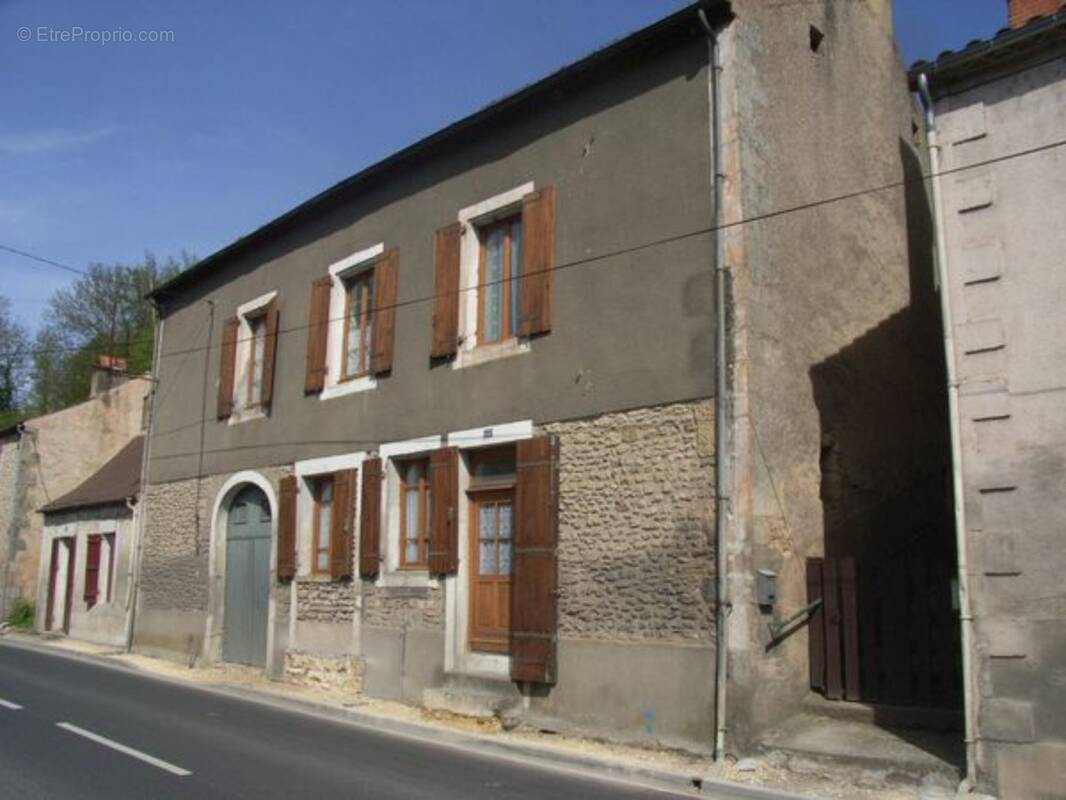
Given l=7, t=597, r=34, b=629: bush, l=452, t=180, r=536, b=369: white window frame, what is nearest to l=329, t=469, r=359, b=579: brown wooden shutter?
l=452, t=180, r=536, b=369: white window frame

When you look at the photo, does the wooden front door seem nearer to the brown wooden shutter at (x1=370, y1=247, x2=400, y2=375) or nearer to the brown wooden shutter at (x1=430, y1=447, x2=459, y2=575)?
the brown wooden shutter at (x1=430, y1=447, x2=459, y2=575)

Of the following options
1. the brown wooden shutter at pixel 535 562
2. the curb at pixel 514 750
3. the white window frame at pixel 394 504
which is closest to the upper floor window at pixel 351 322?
the white window frame at pixel 394 504

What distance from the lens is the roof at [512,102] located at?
993cm

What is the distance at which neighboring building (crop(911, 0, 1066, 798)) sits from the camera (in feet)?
22.3

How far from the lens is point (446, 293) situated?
12.5m

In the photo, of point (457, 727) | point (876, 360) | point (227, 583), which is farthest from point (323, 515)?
point (876, 360)

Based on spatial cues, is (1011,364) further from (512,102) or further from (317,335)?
(317,335)

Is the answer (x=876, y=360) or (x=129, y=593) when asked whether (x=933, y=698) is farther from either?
(x=129, y=593)

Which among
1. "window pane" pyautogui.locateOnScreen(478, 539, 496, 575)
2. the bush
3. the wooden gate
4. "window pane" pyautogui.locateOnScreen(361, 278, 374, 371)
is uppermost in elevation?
"window pane" pyautogui.locateOnScreen(361, 278, 374, 371)

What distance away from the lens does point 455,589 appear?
11.7 metres

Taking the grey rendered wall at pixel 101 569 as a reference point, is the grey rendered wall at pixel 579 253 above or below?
above

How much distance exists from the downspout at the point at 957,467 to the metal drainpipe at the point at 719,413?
2.02 m

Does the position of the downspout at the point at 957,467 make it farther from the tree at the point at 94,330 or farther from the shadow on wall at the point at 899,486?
the tree at the point at 94,330

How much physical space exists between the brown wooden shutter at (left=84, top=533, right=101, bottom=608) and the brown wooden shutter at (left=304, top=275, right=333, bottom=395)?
32.7 ft
